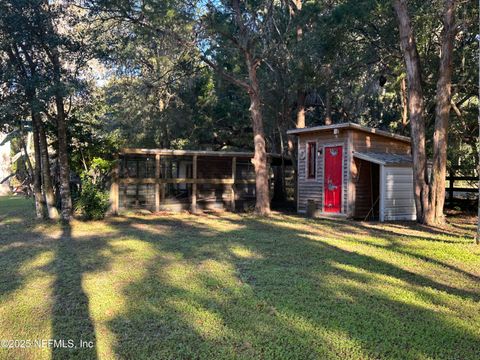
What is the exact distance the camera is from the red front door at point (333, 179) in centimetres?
1320

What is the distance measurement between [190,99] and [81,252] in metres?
13.8

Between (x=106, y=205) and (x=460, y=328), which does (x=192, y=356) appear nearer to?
(x=460, y=328)

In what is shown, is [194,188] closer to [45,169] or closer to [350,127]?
[45,169]

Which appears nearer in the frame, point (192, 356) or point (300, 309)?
point (192, 356)

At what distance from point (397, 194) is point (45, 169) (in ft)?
33.2

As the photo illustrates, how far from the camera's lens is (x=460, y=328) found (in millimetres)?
3850

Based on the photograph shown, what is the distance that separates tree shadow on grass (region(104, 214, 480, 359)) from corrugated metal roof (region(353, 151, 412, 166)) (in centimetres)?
600

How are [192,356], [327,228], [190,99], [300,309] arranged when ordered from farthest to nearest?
[190,99] → [327,228] → [300,309] → [192,356]

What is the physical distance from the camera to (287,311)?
4.29 m

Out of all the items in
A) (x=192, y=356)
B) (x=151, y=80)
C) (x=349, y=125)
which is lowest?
(x=192, y=356)

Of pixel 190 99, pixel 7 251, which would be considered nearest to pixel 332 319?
pixel 7 251

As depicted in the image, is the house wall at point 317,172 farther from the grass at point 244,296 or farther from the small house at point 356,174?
the grass at point 244,296

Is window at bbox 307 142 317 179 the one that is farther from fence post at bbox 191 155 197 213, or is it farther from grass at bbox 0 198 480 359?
grass at bbox 0 198 480 359

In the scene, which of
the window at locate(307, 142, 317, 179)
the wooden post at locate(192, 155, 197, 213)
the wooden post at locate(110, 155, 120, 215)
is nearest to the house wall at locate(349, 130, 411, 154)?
the window at locate(307, 142, 317, 179)
